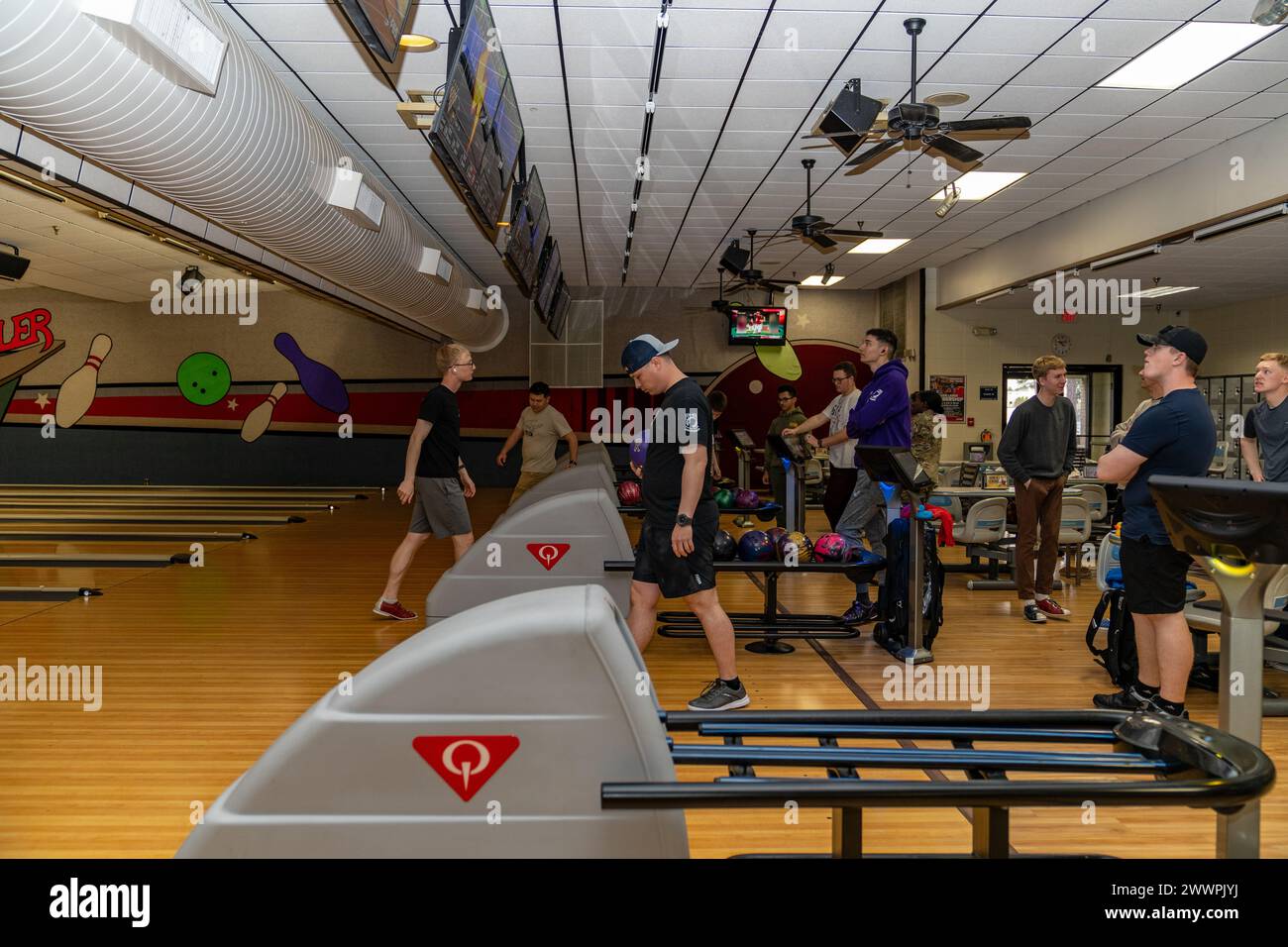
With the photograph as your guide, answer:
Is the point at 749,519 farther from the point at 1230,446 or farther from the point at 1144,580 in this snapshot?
the point at 1144,580

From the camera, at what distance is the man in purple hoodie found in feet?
16.2

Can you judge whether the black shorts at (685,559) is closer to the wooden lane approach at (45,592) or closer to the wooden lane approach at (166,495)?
the wooden lane approach at (45,592)

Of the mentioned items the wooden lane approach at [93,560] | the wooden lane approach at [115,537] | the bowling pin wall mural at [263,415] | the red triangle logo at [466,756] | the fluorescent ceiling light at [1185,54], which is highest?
the fluorescent ceiling light at [1185,54]

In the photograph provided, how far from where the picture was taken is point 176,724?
351 cm

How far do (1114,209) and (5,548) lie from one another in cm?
977

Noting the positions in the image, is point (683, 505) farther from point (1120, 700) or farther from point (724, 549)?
point (1120, 700)

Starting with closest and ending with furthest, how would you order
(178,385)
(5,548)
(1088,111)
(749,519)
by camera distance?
(1088,111) → (5,548) → (749,519) → (178,385)

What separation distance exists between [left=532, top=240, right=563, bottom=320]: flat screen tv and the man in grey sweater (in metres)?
5.13

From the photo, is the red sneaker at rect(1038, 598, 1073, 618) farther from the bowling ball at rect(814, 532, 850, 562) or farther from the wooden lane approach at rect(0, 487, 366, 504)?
the wooden lane approach at rect(0, 487, 366, 504)

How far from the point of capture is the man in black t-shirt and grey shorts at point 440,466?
5.09 m

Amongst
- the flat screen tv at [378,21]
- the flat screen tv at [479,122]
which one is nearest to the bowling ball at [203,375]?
the flat screen tv at [479,122]

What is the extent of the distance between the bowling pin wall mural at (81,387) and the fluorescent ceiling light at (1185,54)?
13872 millimetres

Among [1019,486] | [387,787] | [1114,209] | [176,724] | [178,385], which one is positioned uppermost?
[1114,209]

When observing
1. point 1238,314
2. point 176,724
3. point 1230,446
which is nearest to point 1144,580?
point 176,724
